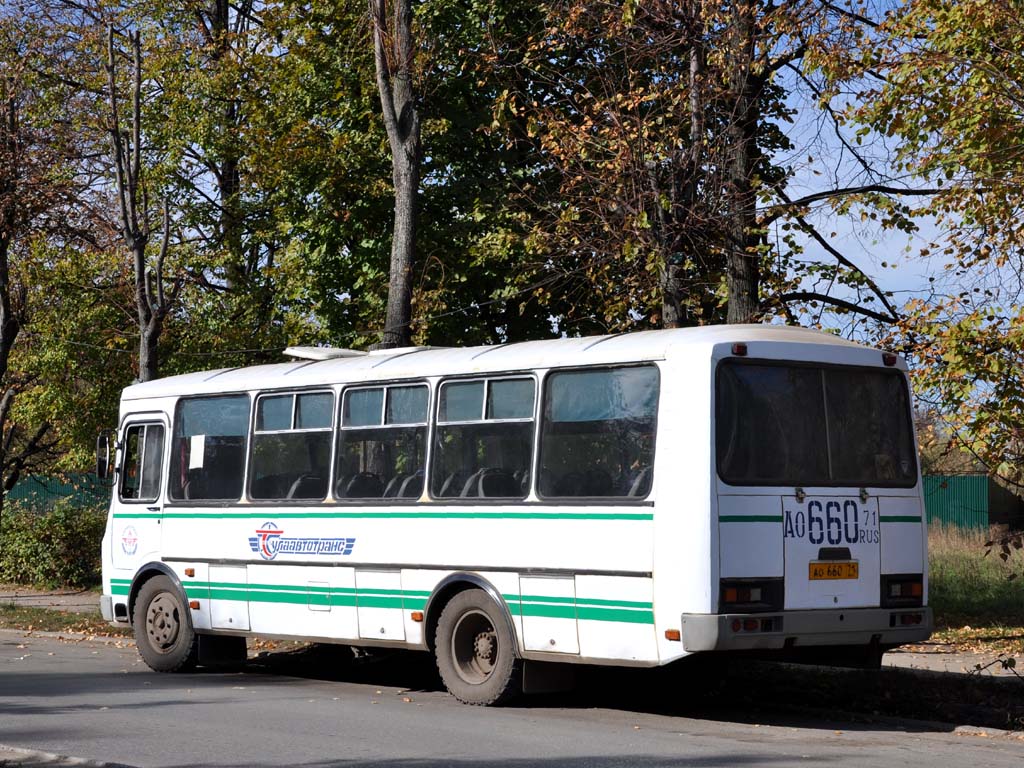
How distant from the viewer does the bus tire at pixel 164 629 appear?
1514 centimetres

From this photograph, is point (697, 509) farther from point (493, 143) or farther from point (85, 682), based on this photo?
point (493, 143)

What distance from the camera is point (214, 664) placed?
50.6 ft

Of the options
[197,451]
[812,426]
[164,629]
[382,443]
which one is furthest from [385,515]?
[812,426]

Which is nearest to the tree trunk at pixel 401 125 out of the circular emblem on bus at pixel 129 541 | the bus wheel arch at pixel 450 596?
the circular emblem on bus at pixel 129 541

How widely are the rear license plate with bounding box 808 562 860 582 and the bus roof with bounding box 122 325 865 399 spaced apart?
167cm

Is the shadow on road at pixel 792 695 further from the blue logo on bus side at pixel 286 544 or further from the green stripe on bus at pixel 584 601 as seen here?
the blue logo on bus side at pixel 286 544

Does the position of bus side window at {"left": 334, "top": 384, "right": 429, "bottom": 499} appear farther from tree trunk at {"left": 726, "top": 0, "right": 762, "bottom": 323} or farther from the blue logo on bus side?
tree trunk at {"left": 726, "top": 0, "right": 762, "bottom": 323}

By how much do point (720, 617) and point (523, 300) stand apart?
14.2m

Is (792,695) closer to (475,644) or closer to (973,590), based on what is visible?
(475,644)

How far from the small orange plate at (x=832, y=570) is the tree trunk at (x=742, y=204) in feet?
24.1

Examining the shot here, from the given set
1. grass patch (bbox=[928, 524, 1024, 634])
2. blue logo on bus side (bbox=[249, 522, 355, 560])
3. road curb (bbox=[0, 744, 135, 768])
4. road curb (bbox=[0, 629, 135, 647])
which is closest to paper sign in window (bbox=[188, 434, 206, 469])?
blue logo on bus side (bbox=[249, 522, 355, 560])

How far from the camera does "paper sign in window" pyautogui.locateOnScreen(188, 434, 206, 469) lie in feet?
50.4

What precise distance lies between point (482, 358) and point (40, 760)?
16.4 feet

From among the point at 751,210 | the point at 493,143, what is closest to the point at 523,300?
the point at 493,143
